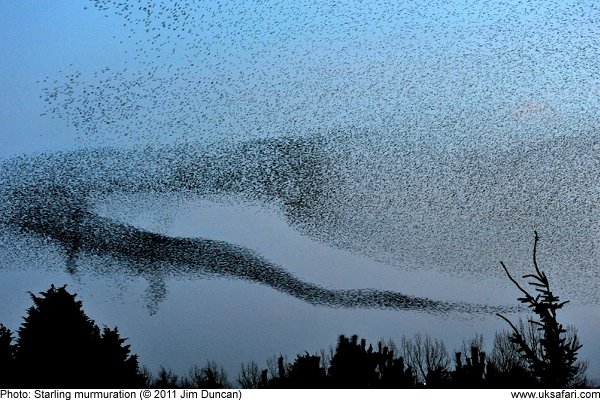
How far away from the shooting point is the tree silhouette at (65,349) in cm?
1174

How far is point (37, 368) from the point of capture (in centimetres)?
1172

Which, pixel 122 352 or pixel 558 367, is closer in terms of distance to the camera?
pixel 558 367

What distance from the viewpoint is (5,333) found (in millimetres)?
17391

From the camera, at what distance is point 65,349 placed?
39.0ft

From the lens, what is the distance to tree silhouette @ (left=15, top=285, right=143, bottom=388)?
1174cm
